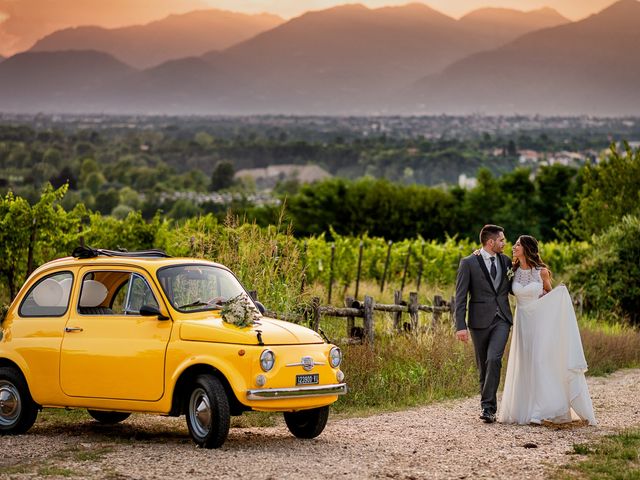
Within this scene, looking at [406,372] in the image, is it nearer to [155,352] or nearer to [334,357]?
[334,357]

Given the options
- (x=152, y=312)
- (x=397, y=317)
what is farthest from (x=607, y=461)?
(x=397, y=317)

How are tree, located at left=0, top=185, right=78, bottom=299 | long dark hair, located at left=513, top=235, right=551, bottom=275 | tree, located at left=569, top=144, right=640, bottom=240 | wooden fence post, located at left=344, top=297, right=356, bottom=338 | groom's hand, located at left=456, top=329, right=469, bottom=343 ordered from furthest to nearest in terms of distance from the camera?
tree, located at left=569, top=144, right=640, bottom=240, tree, located at left=0, top=185, right=78, bottom=299, wooden fence post, located at left=344, top=297, right=356, bottom=338, long dark hair, located at left=513, top=235, right=551, bottom=275, groom's hand, located at left=456, top=329, right=469, bottom=343

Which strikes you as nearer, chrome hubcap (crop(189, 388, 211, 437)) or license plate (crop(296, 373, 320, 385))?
chrome hubcap (crop(189, 388, 211, 437))

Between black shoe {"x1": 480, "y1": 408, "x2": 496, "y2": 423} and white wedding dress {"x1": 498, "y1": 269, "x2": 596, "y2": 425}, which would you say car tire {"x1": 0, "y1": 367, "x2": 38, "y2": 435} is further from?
white wedding dress {"x1": 498, "y1": 269, "x2": 596, "y2": 425}

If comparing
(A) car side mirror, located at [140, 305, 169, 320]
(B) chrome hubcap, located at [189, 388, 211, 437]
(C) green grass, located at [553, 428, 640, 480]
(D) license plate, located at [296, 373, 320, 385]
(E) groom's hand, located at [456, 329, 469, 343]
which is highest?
(A) car side mirror, located at [140, 305, 169, 320]

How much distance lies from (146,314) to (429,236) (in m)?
59.0

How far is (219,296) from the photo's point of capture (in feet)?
38.8

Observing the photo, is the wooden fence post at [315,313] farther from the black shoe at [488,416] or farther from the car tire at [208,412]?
the car tire at [208,412]

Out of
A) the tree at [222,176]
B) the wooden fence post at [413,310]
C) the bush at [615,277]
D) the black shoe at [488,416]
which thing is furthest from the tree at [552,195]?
the tree at [222,176]

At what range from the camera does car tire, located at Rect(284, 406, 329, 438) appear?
38.0 feet

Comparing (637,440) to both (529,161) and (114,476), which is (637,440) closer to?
(114,476)

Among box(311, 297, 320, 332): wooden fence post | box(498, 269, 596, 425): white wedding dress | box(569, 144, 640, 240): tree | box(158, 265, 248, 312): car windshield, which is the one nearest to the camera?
box(158, 265, 248, 312): car windshield

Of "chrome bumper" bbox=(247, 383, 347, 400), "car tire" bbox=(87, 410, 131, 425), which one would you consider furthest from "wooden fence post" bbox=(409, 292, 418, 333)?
"chrome bumper" bbox=(247, 383, 347, 400)

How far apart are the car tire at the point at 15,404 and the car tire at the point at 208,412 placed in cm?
209
